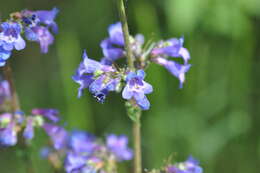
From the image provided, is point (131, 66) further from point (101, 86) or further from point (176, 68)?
point (176, 68)

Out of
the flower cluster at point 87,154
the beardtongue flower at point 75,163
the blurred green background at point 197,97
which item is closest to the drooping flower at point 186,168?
the flower cluster at point 87,154

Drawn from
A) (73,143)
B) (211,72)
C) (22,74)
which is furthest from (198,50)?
(22,74)

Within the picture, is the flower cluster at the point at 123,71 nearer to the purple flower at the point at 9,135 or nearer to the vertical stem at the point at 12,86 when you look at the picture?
the vertical stem at the point at 12,86

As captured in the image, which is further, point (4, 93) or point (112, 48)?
point (4, 93)

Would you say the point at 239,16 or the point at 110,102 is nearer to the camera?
the point at 239,16

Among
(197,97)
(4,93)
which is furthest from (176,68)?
(197,97)

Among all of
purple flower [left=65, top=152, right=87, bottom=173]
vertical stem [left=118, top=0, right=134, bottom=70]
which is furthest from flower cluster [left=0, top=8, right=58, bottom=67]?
purple flower [left=65, top=152, right=87, bottom=173]

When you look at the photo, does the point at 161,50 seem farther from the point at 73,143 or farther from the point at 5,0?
the point at 5,0
